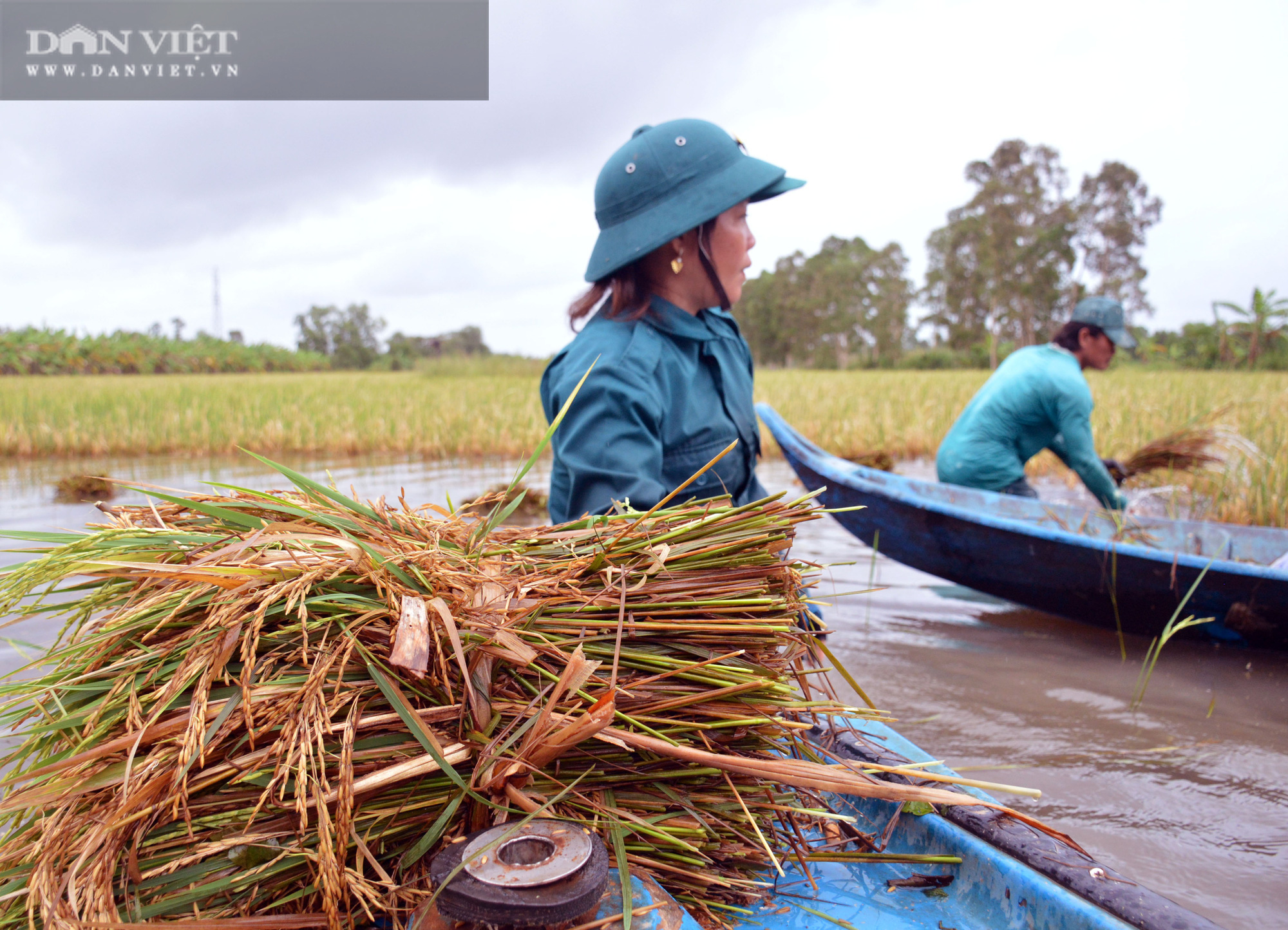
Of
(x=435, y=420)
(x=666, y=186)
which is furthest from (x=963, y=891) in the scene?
(x=435, y=420)

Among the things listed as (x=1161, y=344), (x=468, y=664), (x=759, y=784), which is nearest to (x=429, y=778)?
(x=468, y=664)

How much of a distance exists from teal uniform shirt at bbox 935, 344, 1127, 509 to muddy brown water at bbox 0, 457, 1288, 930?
897 millimetres

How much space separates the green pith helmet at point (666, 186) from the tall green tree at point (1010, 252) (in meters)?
43.5

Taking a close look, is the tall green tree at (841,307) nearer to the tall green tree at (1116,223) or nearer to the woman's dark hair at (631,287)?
the tall green tree at (1116,223)

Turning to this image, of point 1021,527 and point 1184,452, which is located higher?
point 1184,452

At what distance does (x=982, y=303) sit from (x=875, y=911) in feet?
163

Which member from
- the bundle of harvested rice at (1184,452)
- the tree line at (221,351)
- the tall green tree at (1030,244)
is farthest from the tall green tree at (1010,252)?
the bundle of harvested rice at (1184,452)

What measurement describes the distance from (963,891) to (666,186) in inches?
67.1

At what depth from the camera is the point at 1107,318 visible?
5023 millimetres

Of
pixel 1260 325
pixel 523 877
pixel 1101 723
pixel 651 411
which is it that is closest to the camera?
pixel 523 877

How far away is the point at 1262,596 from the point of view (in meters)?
3.00

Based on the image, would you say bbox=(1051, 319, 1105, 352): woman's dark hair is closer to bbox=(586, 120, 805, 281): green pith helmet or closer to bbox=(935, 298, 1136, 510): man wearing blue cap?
bbox=(935, 298, 1136, 510): man wearing blue cap

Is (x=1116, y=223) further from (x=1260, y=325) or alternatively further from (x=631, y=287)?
(x=631, y=287)

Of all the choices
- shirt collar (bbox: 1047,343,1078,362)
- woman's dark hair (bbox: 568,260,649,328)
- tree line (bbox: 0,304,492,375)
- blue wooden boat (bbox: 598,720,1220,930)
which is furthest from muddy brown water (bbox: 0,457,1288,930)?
tree line (bbox: 0,304,492,375)
